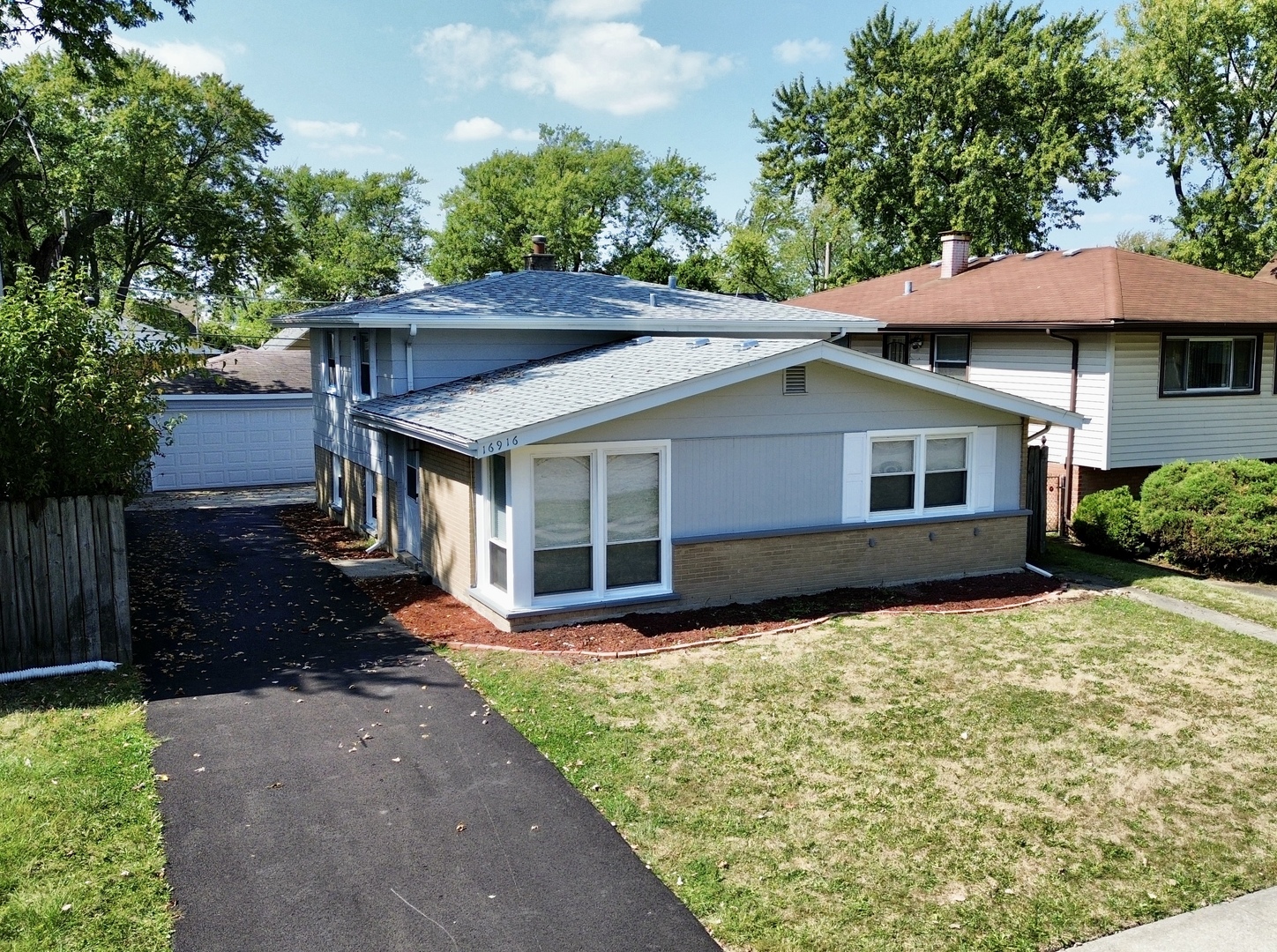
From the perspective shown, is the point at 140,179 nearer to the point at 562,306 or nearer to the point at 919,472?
the point at 562,306

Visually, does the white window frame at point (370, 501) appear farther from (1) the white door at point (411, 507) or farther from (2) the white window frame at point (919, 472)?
(2) the white window frame at point (919, 472)

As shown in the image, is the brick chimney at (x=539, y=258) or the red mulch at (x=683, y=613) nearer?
the red mulch at (x=683, y=613)

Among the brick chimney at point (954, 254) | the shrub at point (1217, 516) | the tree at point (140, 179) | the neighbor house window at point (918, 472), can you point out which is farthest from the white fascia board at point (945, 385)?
the tree at point (140, 179)

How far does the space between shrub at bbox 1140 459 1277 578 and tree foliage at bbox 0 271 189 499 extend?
14630 mm

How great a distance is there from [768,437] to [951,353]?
441 inches

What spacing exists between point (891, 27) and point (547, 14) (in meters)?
12.6

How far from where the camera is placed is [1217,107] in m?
35.3

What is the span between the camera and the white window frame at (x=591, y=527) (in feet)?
38.0

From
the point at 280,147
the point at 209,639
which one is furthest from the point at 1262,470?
the point at 280,147

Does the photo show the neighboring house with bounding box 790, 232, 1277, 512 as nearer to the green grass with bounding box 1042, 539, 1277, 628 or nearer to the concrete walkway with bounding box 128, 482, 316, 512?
the green grass with bounding box 1042, 539, 1277, 628

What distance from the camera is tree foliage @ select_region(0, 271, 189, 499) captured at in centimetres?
960

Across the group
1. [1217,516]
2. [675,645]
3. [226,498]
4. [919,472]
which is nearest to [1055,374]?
[1217,516]

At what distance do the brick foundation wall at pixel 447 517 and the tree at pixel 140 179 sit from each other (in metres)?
11.9

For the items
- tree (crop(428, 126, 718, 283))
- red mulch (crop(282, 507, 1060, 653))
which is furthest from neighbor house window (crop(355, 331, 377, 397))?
tree (crop(428, 126, 718, 283))
